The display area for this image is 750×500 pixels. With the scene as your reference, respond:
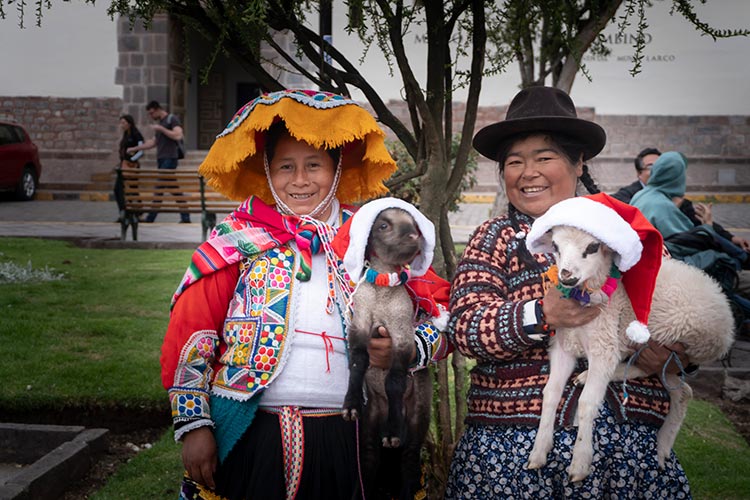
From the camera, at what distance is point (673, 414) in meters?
2.32

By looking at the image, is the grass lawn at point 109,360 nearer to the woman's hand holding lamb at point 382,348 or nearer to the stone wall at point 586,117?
the woman's hand holding lamb at point 382,348

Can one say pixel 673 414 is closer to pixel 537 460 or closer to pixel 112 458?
pixel 537 460

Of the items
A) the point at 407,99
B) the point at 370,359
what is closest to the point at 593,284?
the point at 370,359

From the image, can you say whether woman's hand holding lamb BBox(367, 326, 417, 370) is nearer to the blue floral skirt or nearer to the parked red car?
the blue floral skirt

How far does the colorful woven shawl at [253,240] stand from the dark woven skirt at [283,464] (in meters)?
0.47

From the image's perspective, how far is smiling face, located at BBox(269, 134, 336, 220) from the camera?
2629 mm

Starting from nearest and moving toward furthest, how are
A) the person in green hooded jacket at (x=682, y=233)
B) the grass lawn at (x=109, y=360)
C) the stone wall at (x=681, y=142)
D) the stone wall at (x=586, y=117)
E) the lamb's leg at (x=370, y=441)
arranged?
1. the lamb's leg at (x=370, y=441)
2. the grass lawn at (x=109, y=360)
3. the person in green hooded jacket at (x=682, y=233)
4. the stone wall at (x=681, y=142)
5. the stone wall at (x=586, y=117)

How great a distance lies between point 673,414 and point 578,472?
→ 1.25ft

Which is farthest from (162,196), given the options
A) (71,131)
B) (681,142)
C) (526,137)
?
(681,142)

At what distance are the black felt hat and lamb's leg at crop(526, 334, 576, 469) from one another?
65 cm

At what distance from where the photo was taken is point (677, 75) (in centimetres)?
1786

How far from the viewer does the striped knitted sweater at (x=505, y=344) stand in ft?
7.50

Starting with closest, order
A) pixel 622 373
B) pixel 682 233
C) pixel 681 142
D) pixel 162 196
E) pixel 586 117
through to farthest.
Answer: pixel 622 373
pixel 682 233
pixel 162 196
pixel 586 117
pixel 681 142

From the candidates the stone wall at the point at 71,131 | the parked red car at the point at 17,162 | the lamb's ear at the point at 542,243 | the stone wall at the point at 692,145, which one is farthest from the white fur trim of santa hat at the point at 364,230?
the stone wall at the point at 71,131
